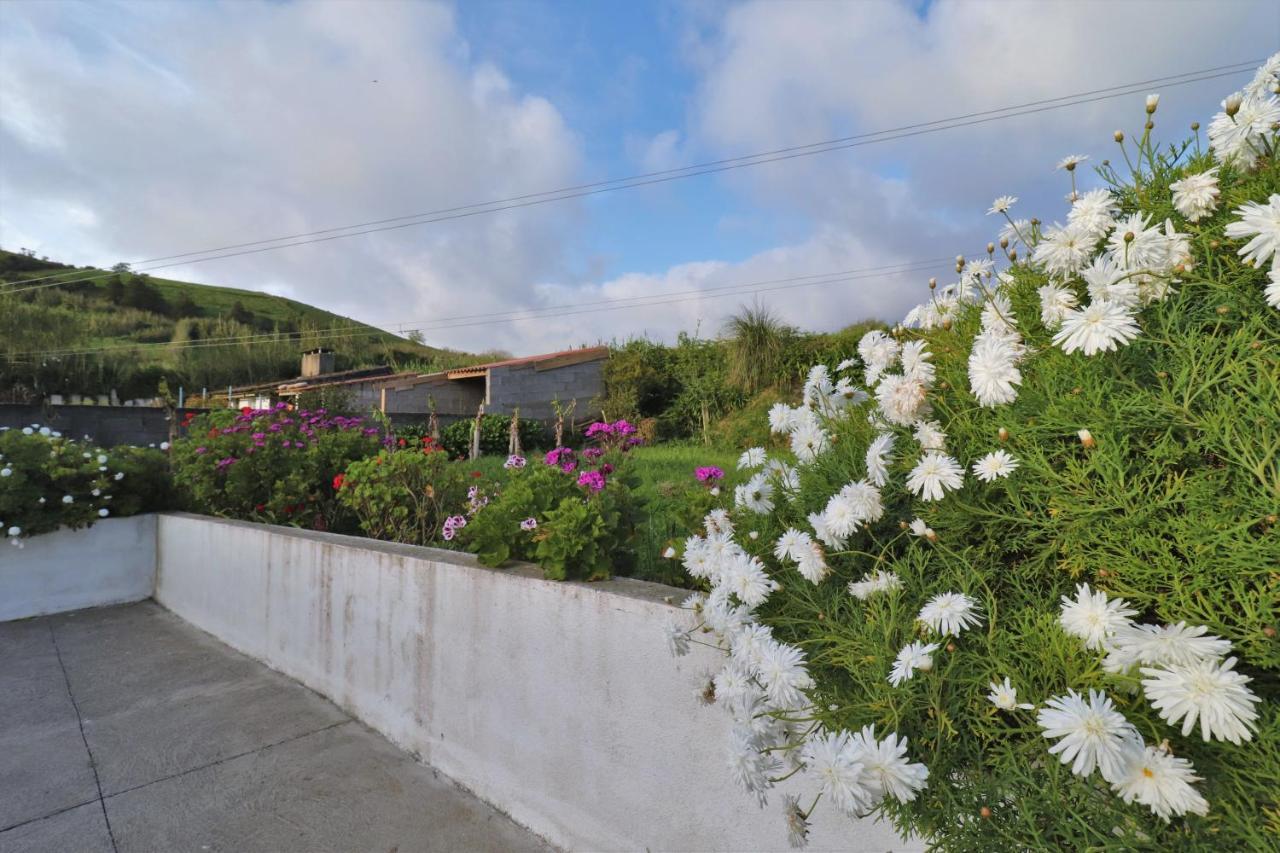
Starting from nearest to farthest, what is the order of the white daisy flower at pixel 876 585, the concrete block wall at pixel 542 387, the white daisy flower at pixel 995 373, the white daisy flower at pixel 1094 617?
the white daisy flower at pixel 1094 617 → the white daisy flower at pixel 995 373 → the white daisy flower at pixel 876 585 → the concrete block wall at pixel 542 387

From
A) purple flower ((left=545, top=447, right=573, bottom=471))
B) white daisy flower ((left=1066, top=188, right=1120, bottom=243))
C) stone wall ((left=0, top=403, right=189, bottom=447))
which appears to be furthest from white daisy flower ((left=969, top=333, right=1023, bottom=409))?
stone wall ((left=0, top=403, right=189, bottom=447))

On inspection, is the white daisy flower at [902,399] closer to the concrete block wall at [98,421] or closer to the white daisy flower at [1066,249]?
the white daisy flower at [1066,249]

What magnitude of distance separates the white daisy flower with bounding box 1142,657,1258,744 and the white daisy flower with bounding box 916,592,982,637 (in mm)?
280

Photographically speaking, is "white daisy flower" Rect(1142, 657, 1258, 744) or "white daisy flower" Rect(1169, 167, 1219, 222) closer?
"white daisy flower" Rect(1142, 657, 1258, 744)

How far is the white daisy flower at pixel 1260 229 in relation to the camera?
96 centimetres

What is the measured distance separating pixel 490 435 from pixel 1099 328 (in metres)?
11.6

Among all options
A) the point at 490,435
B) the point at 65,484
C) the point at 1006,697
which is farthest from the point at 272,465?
the point at 490,435

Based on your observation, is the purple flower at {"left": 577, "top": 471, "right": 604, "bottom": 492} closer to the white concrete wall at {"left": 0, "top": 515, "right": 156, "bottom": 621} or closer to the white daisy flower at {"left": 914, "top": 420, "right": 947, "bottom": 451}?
the white daisy flower at {"left": 914, "top": 420, "right": 947, "bottom": 451}

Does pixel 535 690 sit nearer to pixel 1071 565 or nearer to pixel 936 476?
pixel 936 476

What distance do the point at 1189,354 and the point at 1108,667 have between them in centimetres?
48

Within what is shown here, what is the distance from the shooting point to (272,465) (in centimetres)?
563

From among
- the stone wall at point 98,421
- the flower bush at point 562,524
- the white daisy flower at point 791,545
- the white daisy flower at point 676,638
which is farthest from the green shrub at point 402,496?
the stone wall at point 98,421

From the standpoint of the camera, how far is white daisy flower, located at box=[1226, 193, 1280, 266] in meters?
0.96

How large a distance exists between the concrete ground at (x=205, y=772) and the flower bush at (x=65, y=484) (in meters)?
1.94
